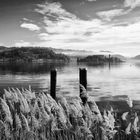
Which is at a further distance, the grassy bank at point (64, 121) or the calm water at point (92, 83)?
the calm water at point (92, 83)

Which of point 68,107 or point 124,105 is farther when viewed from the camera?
point 124,105

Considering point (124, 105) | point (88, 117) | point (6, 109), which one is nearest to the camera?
point (6, 109)

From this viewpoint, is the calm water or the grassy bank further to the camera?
the calm water

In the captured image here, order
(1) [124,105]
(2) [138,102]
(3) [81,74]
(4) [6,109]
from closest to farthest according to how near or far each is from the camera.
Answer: (4) [6,109], (3) [81,74], (1) [124,105], (2) [138,102]

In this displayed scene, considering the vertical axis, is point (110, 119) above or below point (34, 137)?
above

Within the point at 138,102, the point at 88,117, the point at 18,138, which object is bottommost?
the point at 138,102

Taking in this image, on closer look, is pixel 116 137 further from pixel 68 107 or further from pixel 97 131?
pixel 68 107

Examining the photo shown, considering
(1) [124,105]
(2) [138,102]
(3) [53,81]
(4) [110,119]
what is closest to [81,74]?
(3) [53,81]

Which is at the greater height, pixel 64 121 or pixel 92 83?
pixel 64 121

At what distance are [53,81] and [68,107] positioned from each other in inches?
277

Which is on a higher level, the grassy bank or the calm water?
the grassy bank

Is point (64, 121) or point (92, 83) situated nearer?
point (64, 121)

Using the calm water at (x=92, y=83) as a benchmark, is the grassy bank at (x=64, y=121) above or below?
above

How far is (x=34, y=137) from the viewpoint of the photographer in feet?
19.1
